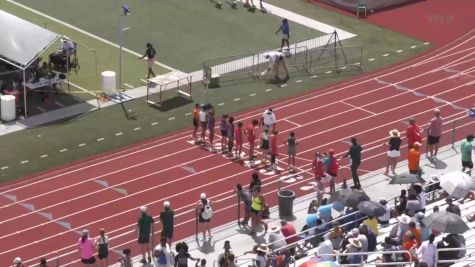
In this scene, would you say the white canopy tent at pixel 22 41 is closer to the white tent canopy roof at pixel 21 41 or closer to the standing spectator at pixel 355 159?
the white tent canopy roof at pixel 21 41

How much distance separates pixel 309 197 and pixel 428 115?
7675mm

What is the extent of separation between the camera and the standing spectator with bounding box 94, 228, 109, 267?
1115 inches

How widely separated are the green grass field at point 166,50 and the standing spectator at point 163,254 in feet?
26.6

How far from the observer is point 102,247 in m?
28.3

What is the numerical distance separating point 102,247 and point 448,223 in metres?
7.55

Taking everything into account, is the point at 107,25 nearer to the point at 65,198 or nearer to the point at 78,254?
the point at 65,198

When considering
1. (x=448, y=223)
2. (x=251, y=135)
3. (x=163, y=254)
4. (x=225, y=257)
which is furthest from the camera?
(x=251, y=135)

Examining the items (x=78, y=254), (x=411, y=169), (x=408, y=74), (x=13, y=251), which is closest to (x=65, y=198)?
(x=13, y=251)

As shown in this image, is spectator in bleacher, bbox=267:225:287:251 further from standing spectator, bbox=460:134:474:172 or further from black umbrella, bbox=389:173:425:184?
standing spectator, bbox=460:134:474:172

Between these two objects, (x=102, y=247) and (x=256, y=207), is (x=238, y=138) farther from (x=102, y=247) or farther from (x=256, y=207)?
(x=102, y=247)

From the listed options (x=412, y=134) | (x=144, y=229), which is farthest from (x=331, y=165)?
(x=144, y=229)

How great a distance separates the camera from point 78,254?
28531mm

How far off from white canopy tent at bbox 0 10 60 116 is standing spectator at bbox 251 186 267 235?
1068 centimetres

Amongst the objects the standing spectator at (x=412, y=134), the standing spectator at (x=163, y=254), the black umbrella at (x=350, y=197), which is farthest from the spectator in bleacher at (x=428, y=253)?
the standing spectator at (x=412, y=134)
